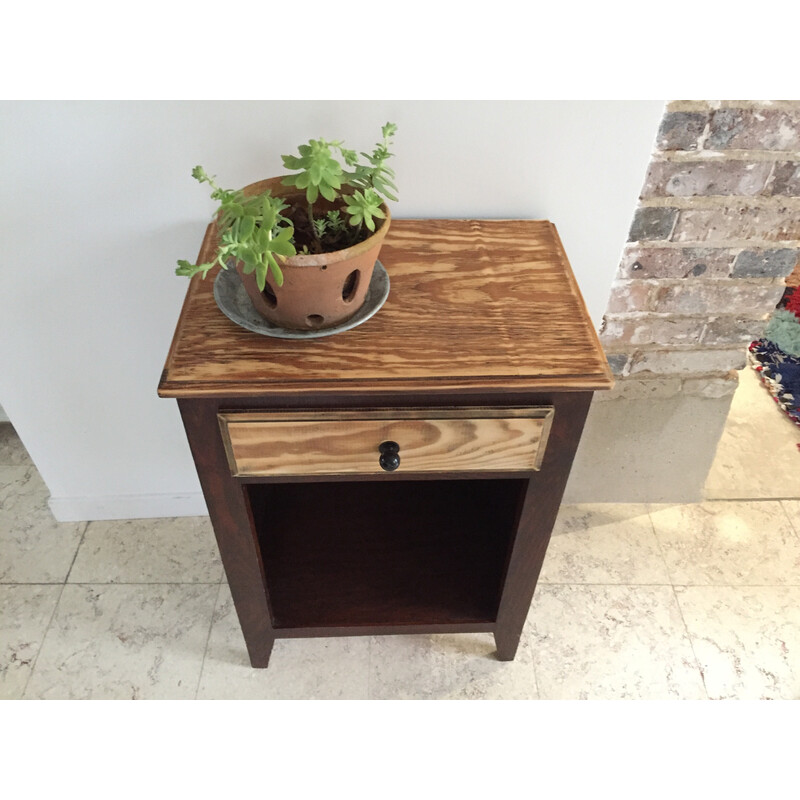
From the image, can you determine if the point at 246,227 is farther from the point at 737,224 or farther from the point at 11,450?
the point at 11,450

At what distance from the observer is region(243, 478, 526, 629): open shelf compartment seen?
1241 millimetres

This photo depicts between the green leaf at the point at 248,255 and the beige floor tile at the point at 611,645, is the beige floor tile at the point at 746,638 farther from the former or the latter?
the green leaf at the point at 248,255

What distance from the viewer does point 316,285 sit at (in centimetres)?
83

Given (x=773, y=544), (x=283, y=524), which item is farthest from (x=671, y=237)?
(x=283, y=524)

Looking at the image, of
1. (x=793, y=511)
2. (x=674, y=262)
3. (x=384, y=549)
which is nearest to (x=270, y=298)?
(x=384, y=549)

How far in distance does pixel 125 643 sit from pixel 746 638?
1.30 m

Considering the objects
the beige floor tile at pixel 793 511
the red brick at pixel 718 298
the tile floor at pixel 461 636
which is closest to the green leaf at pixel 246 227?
the red brick at pixel 718 298

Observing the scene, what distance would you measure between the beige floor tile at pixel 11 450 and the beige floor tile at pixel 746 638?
163 centimetres

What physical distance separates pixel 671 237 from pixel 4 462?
65.3 inches

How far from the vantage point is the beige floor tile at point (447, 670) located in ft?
4.21

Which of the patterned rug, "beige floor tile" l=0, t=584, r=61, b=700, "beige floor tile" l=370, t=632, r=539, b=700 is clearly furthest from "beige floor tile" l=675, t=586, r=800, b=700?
"beige floor tile" l=0, t=584, r=61, b=700

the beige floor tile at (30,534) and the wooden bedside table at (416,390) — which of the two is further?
the beige floor tile at (30,534)

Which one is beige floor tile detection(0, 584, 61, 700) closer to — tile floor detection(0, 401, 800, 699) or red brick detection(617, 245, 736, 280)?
tile floor detection(0, 401, 800, 699)

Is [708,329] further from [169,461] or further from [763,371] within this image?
[169,461]
